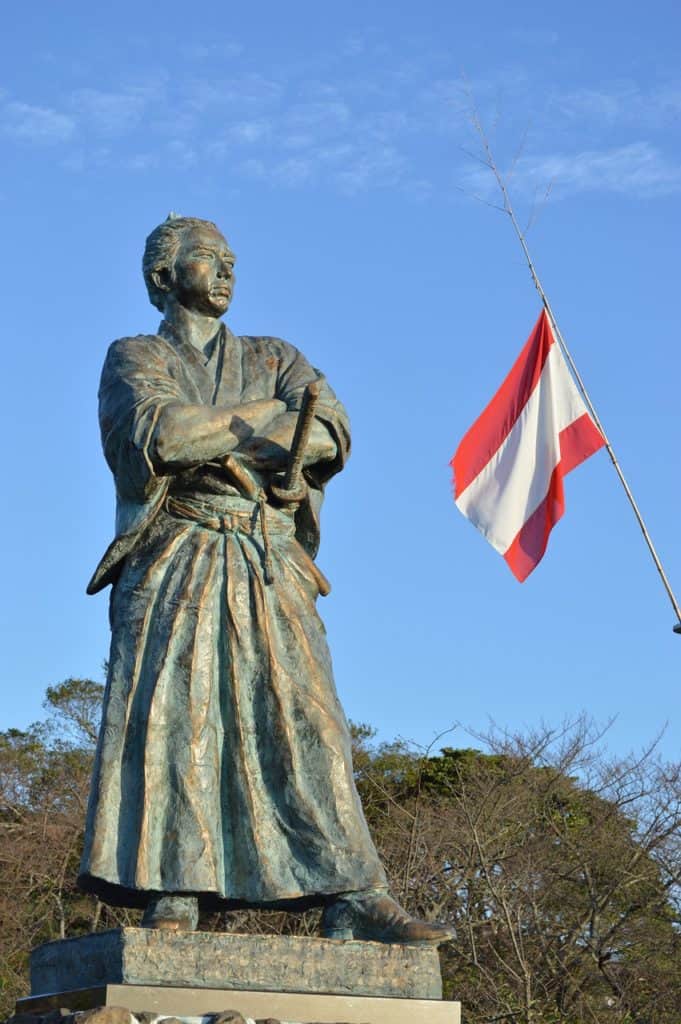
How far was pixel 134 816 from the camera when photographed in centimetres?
590

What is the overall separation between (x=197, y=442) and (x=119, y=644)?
0.84m

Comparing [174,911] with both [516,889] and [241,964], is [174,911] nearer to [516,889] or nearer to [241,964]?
[241,964]

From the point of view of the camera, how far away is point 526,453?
409 inches

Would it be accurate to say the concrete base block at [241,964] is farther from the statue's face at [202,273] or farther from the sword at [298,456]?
the statue's face at [202,273]

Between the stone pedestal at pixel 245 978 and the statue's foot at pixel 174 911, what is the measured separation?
222 mm

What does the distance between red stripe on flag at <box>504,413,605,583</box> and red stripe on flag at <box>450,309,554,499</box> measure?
1.48ft

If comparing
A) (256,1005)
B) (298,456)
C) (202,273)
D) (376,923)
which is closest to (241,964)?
(256,1005)

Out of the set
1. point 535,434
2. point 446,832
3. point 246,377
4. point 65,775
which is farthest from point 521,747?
point 246,377

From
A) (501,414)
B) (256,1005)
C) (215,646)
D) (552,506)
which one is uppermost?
(501,414)

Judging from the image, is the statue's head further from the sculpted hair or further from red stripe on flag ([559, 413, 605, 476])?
red stripe on flag ([559, 413, 605, 476])

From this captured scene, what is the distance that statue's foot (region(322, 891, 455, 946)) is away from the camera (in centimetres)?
576

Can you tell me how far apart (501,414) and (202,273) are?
4.07 meters

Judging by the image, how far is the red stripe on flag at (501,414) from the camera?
10531 millimetres

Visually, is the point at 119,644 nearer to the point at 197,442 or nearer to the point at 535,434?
the point at 197,442
